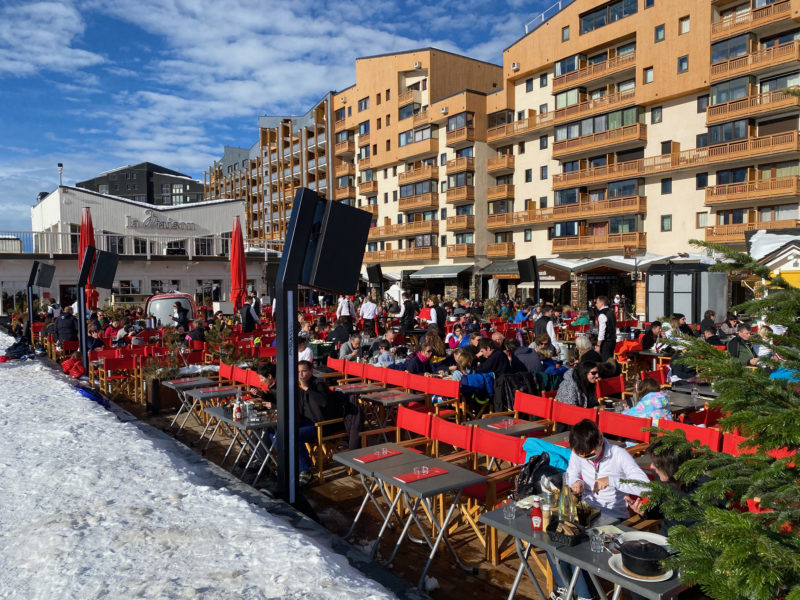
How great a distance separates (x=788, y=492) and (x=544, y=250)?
39.2m

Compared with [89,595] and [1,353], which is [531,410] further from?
[1,353]

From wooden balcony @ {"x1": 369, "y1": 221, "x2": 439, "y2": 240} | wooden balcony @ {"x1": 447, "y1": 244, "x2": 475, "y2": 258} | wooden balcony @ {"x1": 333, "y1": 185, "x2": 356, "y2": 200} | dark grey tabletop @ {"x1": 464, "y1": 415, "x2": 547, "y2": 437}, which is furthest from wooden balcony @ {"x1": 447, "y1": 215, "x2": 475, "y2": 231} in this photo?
dark grey tabletop @ {"x1": 464, "y1": 415, "x2": 547, "y2": 437}

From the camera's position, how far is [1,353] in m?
14.9

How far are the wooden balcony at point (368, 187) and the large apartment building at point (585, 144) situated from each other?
0.42 feet

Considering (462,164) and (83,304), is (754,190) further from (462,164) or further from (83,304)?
(83,304)

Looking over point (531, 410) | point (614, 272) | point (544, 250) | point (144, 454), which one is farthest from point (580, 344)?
point (544, 250)

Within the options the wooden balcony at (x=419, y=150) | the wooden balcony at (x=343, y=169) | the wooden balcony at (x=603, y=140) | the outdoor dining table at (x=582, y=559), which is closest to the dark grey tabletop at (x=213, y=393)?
the outdoor dining table at (x=582, y=559)

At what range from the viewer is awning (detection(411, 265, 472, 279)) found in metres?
43.4

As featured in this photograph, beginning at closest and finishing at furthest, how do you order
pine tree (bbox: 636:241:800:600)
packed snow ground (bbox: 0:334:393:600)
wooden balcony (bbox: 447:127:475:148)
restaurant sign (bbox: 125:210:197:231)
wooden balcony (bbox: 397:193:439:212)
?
pine tree (bbox: 636:241:800:600) < packed snow ground (bbox: 0:334:393:600) < restaurant sign (bbox: 125:210:197:231) < wooden balcony (bbox: 447:127:475:148) < wooden balcony (bbox: 397:193:439:212)

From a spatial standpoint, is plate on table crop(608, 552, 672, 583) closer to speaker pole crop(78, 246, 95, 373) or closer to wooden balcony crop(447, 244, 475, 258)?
speaker pole crop(78, 246, 95, 373)

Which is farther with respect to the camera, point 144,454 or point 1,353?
point 1,353

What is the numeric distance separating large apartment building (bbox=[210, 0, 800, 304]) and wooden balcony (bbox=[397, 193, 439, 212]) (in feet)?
0.59

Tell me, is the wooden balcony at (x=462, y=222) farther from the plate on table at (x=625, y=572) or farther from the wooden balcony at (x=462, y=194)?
the plate on table at (x=625, y=572)

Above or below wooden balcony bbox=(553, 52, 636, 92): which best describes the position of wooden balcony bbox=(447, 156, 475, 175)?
below
